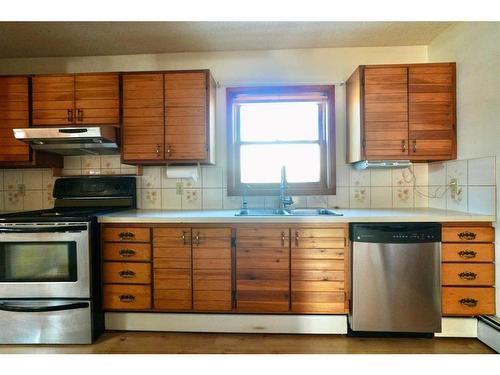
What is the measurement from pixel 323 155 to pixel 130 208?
1927 millimetres

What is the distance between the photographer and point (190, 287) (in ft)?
6.56

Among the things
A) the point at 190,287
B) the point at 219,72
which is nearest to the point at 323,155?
the point at 219,72

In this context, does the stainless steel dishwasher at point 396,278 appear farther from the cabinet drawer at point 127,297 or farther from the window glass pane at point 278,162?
the cabinet drawer at point 127,297

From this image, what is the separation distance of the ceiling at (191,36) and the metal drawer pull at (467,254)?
1.79m

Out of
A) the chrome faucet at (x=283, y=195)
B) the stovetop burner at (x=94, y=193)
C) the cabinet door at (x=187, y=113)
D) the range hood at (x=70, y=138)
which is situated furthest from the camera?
the stovetop burner at (x=94, y=193)

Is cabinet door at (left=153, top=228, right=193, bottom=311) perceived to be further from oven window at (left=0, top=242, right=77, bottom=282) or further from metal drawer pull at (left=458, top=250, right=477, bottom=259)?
metal drawer pull at (left=458, top=250, right=477, bottom=259)

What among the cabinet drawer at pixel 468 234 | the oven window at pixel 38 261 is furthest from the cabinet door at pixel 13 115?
the cabinet drawer at pixel 468 234

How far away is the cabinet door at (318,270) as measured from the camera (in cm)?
193

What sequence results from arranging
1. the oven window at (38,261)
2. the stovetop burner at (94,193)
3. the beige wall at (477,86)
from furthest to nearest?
1. the stovetop burner at (94,193)
2. the oven window at (38,261)
3. the beige wall at (477,86)

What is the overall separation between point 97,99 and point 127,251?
135cm

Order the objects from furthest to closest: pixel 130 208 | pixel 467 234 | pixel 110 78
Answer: pixel 130 208
pixel 110 78
pixel 467 234

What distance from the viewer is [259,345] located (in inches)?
73.8

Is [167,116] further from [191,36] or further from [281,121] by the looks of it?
[281,121]
